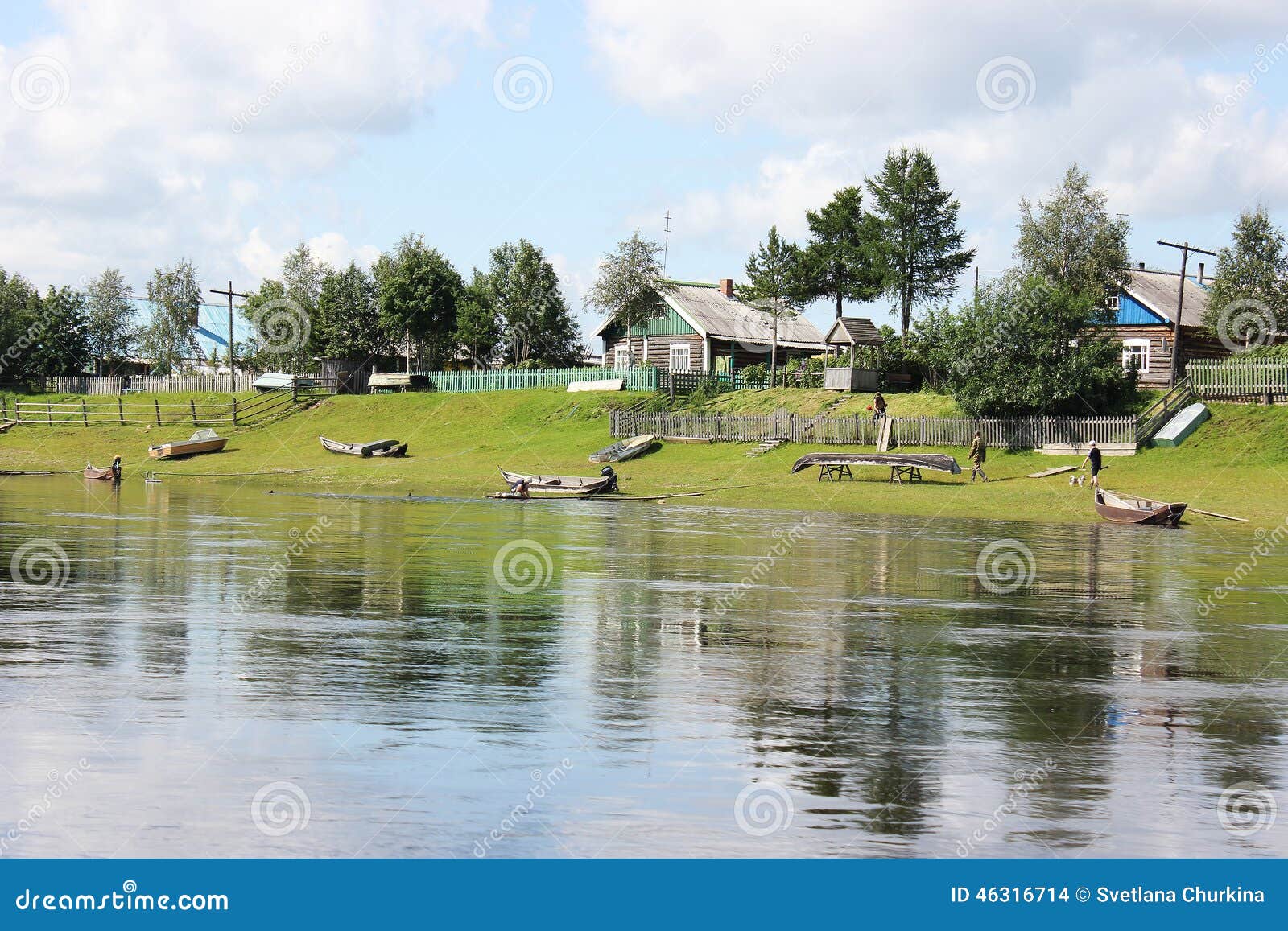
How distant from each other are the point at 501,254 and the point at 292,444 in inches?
1408

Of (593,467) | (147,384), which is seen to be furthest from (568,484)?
(147,384)

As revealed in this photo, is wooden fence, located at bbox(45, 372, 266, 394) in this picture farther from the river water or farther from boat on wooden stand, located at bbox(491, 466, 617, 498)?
the river water

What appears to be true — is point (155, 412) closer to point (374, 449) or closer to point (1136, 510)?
point (374, 449)

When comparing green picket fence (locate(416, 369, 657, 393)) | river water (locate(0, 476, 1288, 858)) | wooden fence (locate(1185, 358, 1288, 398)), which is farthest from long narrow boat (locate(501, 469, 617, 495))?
wooden fence (locate(1185, 358, 1288, 398))

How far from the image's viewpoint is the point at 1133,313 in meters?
76.8

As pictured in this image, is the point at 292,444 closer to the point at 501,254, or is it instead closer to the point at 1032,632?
the point at 501,254

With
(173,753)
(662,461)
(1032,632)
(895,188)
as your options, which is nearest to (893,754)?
(173,753)

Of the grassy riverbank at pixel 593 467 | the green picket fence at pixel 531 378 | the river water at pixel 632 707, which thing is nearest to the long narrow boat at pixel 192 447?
the grassy riverbank at pixel 593 467

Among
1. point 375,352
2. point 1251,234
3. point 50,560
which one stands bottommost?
point 50,560

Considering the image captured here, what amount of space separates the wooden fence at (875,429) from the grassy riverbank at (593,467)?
3.63 ft

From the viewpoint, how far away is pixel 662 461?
57188 millimetres

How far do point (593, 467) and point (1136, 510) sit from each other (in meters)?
25.6

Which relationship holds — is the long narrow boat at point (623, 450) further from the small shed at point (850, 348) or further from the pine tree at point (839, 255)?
the pine tree at point (839, 255)

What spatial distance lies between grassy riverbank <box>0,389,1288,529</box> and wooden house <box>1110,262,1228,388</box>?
71.6 ft
